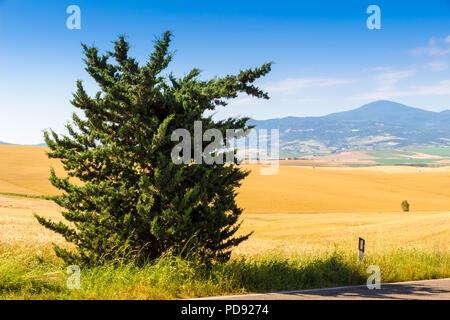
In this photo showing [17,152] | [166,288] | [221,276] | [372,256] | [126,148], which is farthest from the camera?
[17,152]

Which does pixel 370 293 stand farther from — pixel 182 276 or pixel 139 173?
pixel 139 173

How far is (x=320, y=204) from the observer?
68000 millimetres

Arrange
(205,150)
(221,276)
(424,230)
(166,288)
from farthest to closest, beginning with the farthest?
(424,230) < (205,150) < (221,276) < (166,288)

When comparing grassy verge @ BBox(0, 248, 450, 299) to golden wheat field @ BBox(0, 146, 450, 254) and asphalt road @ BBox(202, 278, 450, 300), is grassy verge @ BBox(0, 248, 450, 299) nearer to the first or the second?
asphalt road @ BBox(202, 278, 450, 300)

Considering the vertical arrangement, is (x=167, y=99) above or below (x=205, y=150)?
above

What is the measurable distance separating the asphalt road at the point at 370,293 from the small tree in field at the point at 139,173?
5.69ft

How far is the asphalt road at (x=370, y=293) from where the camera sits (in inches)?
260

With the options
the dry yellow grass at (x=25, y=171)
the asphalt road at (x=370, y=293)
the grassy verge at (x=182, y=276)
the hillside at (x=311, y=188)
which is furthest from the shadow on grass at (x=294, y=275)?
the hillside at (x=311, y=188)

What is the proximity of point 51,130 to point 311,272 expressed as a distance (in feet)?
21.1

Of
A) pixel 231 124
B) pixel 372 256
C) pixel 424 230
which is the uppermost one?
pixel 231 124

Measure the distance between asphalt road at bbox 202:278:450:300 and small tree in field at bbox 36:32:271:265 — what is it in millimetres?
1735

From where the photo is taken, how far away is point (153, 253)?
7727 mm

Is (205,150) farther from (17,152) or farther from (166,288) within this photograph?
(17,152)
